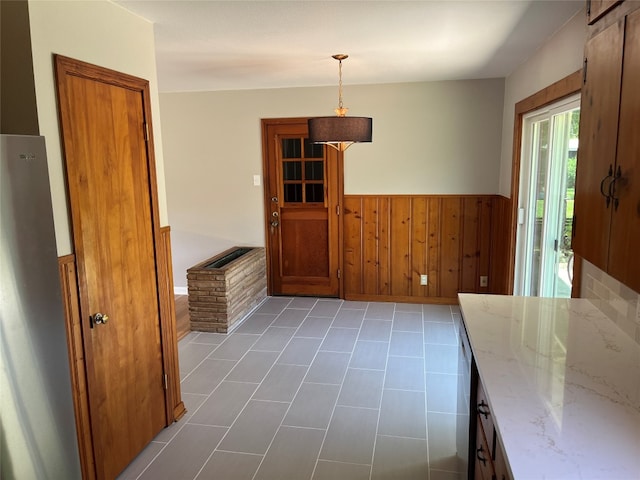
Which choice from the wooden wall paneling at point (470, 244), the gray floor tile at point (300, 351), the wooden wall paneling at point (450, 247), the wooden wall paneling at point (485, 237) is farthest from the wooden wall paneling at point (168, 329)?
the wooden wall paneling at point (485, 237)

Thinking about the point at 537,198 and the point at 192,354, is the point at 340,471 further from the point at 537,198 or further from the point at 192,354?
the point at 537,198

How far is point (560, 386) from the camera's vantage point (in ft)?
5.04

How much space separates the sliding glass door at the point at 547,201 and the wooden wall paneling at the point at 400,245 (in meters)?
1.30

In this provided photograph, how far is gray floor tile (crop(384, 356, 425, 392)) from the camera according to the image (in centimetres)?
341

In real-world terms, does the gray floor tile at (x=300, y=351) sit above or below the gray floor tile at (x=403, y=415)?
above

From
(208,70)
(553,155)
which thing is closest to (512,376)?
(553,155)

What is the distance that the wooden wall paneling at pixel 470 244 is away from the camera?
5.09 metres

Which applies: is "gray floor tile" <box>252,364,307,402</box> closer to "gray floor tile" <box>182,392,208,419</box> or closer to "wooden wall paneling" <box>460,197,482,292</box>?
"gray floor tile" <box>182,392,208,419</box>

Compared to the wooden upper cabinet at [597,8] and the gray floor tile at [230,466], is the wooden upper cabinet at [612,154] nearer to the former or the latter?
the wooden upper cabinet at [597,8]

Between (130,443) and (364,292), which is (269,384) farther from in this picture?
(364,292)

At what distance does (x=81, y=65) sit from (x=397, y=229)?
147 inches

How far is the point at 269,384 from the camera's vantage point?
3447 mm

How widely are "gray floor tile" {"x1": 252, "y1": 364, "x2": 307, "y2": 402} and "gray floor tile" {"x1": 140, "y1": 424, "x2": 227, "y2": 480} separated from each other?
1.54 ft

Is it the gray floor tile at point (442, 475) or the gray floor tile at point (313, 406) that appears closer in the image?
the gray floor tile at point (442, 475)
